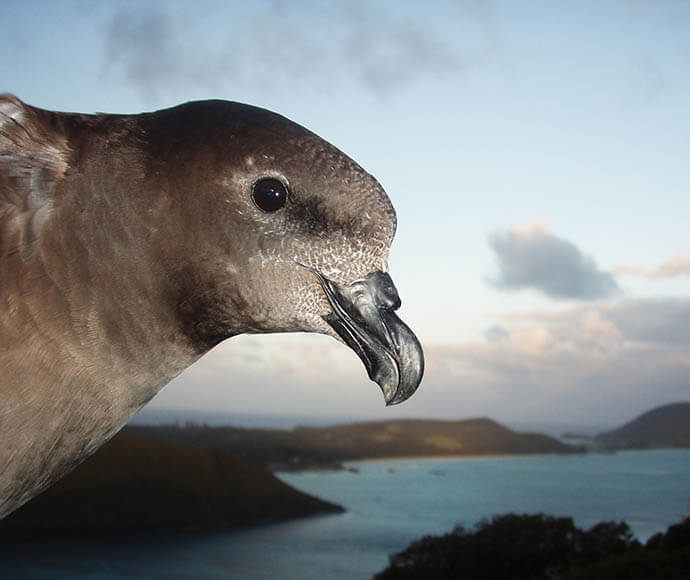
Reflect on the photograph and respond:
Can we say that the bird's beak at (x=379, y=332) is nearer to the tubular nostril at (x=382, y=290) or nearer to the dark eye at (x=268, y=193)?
the tubular nostril at (x=382, y=290)

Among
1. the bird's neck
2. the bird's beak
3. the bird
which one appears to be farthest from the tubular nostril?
the bird's neck

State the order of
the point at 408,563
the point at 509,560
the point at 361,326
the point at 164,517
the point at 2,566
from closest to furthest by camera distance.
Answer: the point at 361,326 → the point at 509,560 → the point at 408,563 → the point at 2,566 → the point at 164,517

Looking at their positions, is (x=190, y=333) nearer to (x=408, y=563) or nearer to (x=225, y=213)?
(x=225, y=213)

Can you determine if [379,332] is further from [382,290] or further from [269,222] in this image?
[269,222]

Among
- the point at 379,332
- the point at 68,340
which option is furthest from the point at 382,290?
the point at 68,340

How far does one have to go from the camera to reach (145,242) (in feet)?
6.70

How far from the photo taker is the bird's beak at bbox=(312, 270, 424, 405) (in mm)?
2201

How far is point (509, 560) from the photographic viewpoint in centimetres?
1298

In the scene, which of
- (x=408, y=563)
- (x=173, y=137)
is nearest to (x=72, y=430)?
(x=173, y=137)

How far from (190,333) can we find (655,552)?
9.85 metres

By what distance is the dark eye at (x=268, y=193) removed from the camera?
205 cm

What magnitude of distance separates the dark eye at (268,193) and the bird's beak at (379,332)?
1.15 feet

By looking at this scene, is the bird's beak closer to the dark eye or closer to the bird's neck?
the dark eye

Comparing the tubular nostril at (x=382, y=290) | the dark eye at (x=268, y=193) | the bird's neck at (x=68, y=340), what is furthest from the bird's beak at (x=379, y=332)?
the bird's neck at (x=68, y=340)
